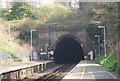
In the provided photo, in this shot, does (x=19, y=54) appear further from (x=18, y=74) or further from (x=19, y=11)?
(x=18, y=74)

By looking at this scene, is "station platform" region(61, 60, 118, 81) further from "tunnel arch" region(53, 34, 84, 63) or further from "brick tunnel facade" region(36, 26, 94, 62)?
"tunnel arch" region(53, 34, 84, 63)

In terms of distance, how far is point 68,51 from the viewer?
82.1 metres

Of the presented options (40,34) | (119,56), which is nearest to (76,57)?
(40,34)

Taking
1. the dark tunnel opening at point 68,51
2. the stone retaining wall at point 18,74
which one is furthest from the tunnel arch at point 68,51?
the stone retaining wall at point 18,74

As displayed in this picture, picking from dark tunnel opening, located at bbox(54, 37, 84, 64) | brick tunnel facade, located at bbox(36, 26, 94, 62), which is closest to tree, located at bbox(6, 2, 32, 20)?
dark tunnel opening, located at bbox(54, 37, 84, 64)

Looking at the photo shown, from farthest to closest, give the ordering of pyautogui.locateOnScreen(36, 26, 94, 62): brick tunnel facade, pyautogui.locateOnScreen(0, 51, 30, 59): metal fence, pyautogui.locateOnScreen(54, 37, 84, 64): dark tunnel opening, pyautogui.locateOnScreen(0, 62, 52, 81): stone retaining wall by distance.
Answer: pyautogui.locateOnScreen(54, 37, 84, 64): dark tunnel opening < pyautogui.locateOnScreen(36, 26, 94, 62): brick tunnel facade < pyautogui.locateOnScreen(0, 51, 30, 59): metal fence < pyautogui.locateOnScreen(0, 62, 52, 81): stone retaining wall

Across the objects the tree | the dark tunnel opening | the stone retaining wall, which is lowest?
the dark tunnel opening

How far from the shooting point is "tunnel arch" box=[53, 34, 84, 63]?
74.6 metres

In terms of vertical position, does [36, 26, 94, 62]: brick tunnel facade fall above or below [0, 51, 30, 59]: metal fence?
above

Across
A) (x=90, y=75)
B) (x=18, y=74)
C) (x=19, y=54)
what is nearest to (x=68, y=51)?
(x=19, y=54)

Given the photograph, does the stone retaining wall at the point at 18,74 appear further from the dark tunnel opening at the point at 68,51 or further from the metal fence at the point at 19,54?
the dark tunnel opening at the point at 68,51

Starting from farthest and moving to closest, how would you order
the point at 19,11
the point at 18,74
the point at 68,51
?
the point at 19,11 < the point at 68,51 < the point at 18,74

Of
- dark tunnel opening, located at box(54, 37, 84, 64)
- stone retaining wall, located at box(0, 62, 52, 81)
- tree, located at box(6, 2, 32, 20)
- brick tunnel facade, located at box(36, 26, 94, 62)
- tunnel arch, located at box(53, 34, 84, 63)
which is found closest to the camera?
stone retaining wall, located at box(0, 62, 52, 81)

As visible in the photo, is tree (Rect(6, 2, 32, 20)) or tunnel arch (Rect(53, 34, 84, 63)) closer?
tunnel arch (Rect(53, 34, 84, 63))
